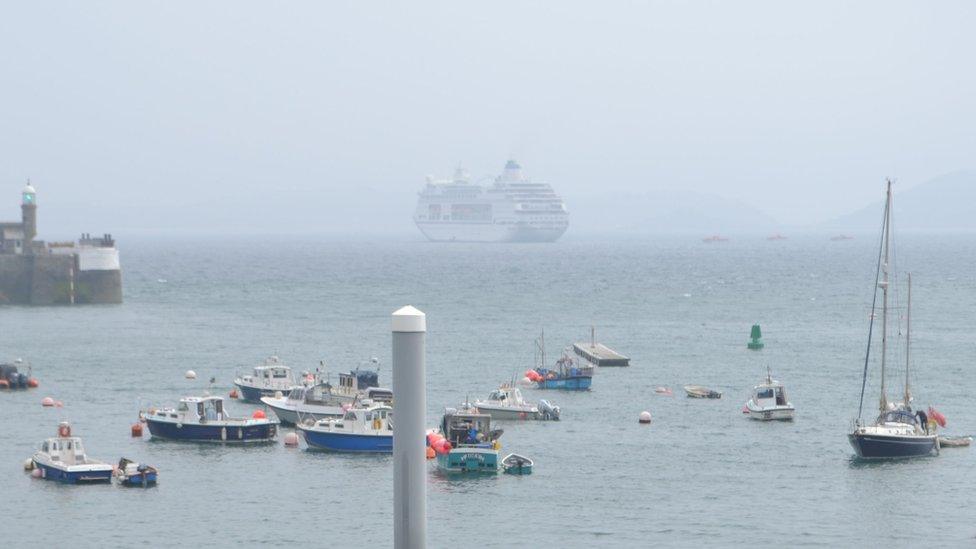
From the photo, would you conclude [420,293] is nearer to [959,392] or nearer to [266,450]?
[959,392]

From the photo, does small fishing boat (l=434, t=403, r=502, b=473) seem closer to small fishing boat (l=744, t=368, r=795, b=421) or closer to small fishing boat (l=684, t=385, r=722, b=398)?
small fishing boat (l=744, t=368, r=795, b=421)

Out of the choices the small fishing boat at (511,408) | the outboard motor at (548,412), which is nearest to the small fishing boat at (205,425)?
the small fishing boat at (511,408)

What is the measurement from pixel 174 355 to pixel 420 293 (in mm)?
58849

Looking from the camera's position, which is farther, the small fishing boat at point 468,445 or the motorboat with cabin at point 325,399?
the motorboat with cabin at point 325,399

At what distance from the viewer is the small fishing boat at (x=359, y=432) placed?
49688 mm

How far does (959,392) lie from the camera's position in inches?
2591

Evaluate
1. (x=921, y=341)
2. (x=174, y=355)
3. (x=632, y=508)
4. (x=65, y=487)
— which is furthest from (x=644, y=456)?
(x=921, y=341)

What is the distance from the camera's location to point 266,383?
62.5 metres

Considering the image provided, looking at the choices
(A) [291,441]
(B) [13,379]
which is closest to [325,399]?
(A) [291,441]

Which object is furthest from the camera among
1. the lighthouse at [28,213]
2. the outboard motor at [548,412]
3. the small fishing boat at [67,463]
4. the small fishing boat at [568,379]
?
the lighthouse at [28,213]

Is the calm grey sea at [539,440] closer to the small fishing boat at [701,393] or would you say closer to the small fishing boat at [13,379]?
the small fishing boat at [701,393]

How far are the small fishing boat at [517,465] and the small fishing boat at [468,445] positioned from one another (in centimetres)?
31

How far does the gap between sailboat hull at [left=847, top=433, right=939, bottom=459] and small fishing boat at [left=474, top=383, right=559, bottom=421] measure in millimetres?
13013

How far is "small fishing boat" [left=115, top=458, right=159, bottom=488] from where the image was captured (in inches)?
1748
